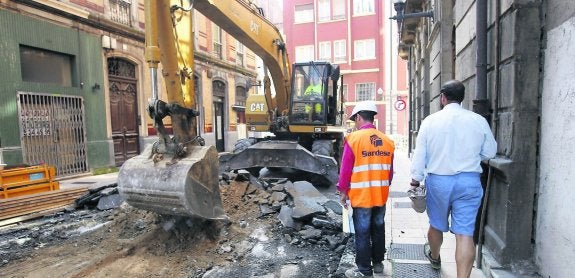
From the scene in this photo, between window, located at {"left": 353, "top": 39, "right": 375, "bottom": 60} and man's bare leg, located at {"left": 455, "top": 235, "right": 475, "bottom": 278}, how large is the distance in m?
30.1

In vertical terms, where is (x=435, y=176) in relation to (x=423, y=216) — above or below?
above

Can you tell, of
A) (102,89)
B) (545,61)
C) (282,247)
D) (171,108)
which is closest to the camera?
(545,61)

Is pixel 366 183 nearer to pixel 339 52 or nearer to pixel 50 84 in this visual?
pixel 50 84

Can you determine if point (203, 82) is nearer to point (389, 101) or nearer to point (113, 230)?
point (113, 230)

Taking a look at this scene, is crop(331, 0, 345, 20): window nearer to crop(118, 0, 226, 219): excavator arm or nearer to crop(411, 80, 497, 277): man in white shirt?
crop(118, 0, 226, 219): excavator arm

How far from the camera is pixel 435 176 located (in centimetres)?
320

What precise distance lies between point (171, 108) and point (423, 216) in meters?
3.96

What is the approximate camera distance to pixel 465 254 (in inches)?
120

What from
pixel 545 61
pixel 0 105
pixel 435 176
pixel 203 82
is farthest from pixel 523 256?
pixel 203 82

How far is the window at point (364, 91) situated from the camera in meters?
31.9

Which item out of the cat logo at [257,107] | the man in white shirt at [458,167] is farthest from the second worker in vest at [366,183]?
the cat logo at [257,107]

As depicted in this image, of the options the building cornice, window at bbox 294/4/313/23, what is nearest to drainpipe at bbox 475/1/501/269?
the building cornice

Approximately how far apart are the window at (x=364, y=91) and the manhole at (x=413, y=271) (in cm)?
2907

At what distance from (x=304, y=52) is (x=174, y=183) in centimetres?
3110
